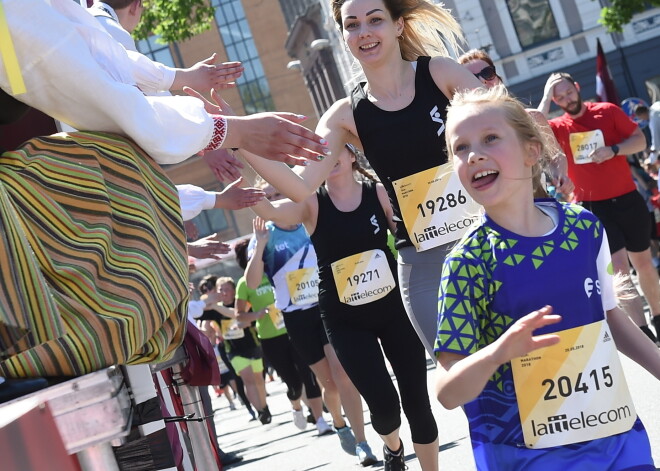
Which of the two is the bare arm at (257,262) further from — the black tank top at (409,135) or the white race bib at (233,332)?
the black tank top at (409,135)

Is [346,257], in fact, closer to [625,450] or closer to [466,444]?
[466,444]

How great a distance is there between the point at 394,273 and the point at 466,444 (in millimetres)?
1454

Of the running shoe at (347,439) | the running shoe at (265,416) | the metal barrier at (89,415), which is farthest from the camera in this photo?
the running shoe at (265,416)

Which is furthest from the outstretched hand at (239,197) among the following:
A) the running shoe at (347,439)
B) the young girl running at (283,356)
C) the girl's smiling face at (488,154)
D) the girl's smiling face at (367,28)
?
the young girl running at (283,356)

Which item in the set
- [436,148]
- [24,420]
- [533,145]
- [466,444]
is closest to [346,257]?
[466,444]

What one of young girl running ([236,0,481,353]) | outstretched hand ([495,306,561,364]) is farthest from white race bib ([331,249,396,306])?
outstretched hand ([495,306,561,364])

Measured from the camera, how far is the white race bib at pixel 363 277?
273 inches

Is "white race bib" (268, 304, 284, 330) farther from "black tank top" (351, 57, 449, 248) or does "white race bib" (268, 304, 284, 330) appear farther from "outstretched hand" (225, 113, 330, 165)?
"outstretched hand" (225, 113, 330, 165)

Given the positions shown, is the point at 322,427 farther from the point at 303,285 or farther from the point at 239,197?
the point at 239,197

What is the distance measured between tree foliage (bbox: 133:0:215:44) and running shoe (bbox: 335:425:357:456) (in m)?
16.8

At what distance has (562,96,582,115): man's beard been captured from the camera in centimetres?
1000

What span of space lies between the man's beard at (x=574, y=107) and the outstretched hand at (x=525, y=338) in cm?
742

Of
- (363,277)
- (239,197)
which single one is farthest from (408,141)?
(363,277)

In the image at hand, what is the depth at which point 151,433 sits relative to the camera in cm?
252
